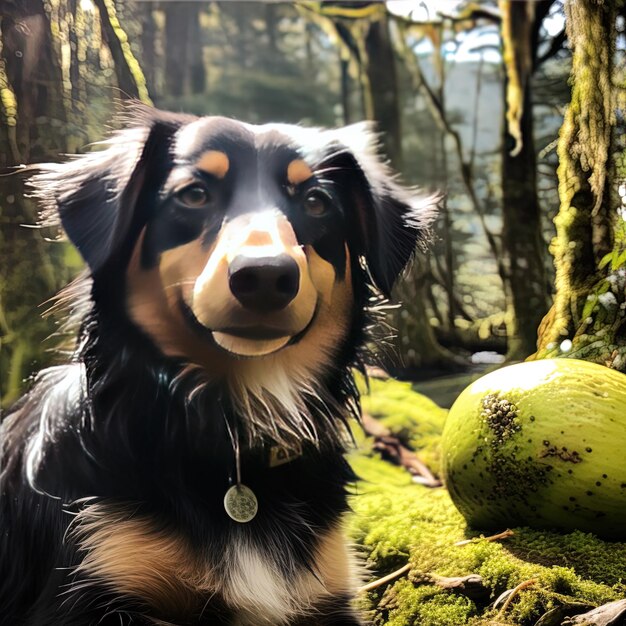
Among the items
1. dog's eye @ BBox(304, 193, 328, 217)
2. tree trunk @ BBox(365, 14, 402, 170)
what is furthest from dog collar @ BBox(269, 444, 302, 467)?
tree trunk @ BBox(365, 14, 402, 170)

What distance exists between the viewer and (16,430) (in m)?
1.46

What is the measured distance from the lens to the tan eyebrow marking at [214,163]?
4.29 ft

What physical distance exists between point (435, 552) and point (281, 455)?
1.37 feet

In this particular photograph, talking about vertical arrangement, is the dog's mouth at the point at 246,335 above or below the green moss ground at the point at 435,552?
above

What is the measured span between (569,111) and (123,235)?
112 cm

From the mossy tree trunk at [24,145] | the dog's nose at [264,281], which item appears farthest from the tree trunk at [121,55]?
the dog's nose at [264,281]

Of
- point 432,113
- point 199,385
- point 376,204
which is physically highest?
point 432,113

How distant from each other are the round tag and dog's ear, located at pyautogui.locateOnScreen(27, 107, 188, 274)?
1.87 feet

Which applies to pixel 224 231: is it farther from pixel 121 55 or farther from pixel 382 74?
pixel 382 74

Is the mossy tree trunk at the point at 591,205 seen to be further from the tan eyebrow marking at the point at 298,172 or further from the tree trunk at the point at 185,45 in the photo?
the tree trunk at the point at 185,45

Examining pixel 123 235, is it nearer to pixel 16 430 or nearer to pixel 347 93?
pixel 16 430

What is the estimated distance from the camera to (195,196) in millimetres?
1302

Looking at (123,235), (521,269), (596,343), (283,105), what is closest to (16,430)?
(123,235)

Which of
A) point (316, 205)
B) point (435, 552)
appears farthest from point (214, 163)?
point (435, 552)
